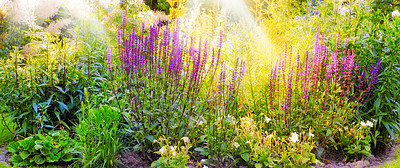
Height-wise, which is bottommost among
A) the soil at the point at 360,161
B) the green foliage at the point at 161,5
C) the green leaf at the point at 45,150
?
the soil at the point at 360,161

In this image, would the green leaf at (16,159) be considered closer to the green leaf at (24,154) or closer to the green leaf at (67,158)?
the green leaf at (24,154)

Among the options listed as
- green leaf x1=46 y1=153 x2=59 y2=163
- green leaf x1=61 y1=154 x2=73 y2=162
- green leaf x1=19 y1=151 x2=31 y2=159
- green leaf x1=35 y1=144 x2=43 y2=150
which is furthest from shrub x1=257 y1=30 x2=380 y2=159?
green leaf x1=19 y1=151 x2=31 y2=159

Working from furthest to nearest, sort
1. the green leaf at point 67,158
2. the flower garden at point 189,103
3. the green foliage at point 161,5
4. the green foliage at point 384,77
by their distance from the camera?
the green foliage at point 161,5, the green foliage at point 384,77, the green leaf at point 67,158, the flower garden at point 189,103

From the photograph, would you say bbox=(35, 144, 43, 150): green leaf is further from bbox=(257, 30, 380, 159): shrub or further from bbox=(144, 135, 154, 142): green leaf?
bbox=(257, 30, 380, 159): shrub

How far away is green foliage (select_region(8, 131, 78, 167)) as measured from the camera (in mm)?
3018

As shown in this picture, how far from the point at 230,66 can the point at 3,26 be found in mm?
5216

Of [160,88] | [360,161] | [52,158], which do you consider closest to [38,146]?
[52,158]

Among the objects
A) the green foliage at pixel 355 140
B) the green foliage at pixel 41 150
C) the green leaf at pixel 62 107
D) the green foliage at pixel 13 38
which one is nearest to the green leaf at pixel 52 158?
the green foliage at pixel 41 150

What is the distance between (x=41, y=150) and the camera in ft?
9.91

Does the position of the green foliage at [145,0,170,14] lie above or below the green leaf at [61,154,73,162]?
above

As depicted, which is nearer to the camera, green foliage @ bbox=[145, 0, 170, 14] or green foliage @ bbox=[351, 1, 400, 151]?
green foliage @ bbox=[351, 1, 400, 151]

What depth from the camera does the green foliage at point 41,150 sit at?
3.02 meters

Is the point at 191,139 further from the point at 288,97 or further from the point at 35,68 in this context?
the point at 35,68

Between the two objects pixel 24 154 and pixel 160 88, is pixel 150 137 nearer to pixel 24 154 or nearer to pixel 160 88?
pixel 160 88
